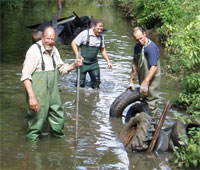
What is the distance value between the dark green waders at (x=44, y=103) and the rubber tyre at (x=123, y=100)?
1.86m

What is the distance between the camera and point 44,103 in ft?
23.1

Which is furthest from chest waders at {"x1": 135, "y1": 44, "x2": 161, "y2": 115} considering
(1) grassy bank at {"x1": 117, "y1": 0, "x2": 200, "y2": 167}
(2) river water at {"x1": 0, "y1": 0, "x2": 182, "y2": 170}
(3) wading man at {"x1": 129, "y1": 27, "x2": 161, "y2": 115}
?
(2) river water at {"x1": 0, "y1": 0, "x2": 182, "y2": 170}

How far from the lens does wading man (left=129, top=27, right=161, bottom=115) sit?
7859mm

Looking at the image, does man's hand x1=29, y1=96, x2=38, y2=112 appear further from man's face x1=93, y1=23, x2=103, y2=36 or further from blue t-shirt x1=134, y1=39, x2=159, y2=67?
man's face x1=93, y1=23, x2=103, y2=36

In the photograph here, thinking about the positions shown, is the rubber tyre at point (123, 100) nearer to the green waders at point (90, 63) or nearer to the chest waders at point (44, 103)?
the chest waders at point (44, 103)

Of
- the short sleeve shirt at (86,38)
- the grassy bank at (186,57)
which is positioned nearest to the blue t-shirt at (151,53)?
the grassy bank at (186,57)

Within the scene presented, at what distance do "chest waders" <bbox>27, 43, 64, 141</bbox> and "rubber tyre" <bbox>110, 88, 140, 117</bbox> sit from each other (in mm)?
1861

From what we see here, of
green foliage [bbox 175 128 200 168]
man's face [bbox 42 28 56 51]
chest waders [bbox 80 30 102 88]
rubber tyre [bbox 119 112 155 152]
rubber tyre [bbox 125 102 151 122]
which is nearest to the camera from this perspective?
green foliage [bbox 175 128 200 168]

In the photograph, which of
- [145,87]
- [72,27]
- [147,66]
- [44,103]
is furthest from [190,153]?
[72,27]

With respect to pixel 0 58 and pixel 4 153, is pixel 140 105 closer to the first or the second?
pixel 4 153

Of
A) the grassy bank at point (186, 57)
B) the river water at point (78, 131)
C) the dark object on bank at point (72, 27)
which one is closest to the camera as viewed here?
the grassy bank at point (186, 57)

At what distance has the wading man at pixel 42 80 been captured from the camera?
6.79 meters

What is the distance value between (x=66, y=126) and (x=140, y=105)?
1.56 metres

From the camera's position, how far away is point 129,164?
6.76 meters
